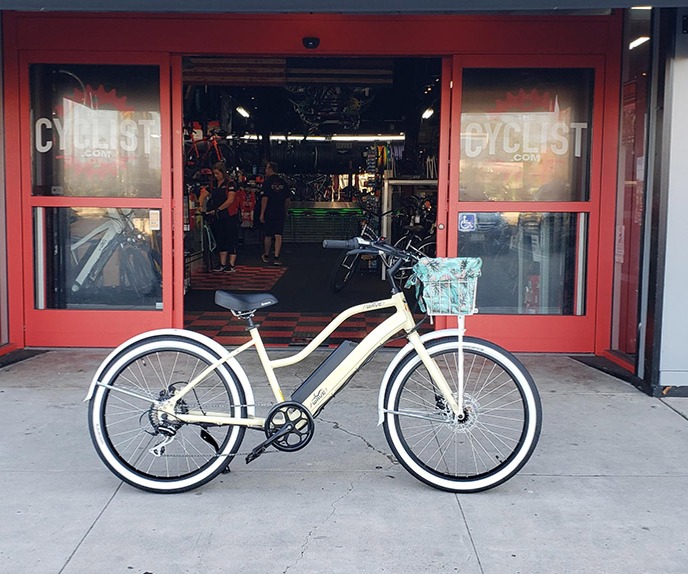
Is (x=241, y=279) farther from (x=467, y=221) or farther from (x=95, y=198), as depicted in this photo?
(x=467, y=221)

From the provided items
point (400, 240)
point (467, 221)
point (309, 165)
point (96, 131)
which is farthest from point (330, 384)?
point (309, 165)

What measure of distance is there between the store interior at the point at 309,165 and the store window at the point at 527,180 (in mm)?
1676

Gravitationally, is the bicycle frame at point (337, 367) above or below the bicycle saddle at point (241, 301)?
below

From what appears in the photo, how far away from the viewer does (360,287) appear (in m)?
11.5

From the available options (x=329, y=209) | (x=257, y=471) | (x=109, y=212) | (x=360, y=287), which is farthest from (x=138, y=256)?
(x=329, y=209)

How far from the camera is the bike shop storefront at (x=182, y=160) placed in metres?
6.58

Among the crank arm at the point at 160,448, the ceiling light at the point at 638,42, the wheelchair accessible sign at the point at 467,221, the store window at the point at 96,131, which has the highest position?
the ceiling light at the point at 638,42

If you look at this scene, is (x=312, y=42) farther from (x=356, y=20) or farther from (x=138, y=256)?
(x=138, y=256)

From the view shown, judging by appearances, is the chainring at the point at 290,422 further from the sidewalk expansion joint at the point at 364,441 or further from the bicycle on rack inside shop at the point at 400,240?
the bicycle on rack inside shop at the point at 400,240

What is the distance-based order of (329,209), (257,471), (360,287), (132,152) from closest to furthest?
(257,471) < (132,152) < (360,287) < (329,209)

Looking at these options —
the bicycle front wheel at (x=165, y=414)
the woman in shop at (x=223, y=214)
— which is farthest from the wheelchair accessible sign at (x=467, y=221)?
the woman in shop at (x=223, y=214)

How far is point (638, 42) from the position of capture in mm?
6199

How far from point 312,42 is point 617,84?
2.48 m

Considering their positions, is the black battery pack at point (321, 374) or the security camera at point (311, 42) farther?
the security camera at point (311, 42)
